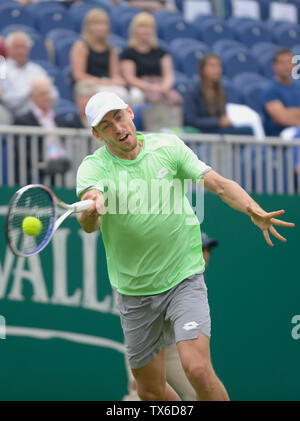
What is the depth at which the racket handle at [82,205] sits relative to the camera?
470 centimetres

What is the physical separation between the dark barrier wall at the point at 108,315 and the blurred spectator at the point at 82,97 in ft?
2.92

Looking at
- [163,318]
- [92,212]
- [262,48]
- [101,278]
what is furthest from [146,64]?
[92,212]

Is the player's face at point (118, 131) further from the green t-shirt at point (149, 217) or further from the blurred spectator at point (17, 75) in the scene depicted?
the blurred spectator at point (17, 75)

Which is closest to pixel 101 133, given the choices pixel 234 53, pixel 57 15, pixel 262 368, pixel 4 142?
pixel 4 142

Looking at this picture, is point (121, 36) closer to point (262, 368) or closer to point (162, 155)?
point (262, 368)

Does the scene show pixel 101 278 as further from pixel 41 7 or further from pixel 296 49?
pixel 296 49

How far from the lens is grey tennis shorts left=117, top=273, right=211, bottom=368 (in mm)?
5184

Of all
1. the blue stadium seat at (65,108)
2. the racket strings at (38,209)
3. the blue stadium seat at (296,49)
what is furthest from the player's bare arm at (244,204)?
the blue stadium seat at (296,49)

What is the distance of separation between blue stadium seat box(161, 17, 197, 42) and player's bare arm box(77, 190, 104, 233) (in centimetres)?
817

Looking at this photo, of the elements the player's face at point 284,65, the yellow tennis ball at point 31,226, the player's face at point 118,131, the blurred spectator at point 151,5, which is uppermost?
the blurred spectator at point 151,5

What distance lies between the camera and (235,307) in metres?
8.07

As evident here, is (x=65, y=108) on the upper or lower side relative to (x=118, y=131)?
upper

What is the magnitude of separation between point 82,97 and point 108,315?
2.35m

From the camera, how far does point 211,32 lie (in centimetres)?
1334
